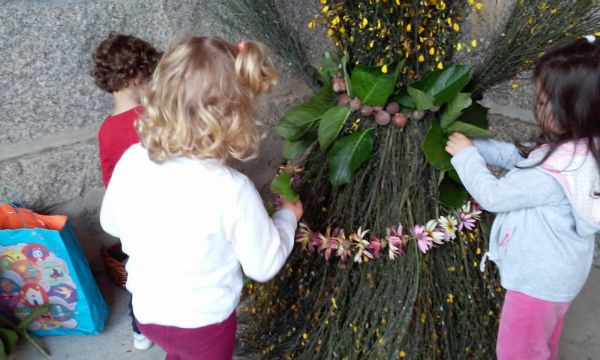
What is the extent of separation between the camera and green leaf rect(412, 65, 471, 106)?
1.23 meters

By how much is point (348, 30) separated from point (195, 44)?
1.38 ft

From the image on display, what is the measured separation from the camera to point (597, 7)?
1223 mm

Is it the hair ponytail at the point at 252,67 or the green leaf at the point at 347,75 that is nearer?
the hair ponytail at the point at 252,67

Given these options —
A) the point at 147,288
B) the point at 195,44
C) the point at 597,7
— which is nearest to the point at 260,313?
the point at 147,288

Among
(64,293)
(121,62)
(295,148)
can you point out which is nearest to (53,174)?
(64,293)

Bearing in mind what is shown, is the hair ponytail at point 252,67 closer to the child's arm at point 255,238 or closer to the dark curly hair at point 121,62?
the child's arm at point 255,238

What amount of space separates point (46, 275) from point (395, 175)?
1.03 meters

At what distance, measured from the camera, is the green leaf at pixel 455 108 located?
1.23 m

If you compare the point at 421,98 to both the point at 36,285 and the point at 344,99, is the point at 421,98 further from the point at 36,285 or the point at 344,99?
the point at 36,285

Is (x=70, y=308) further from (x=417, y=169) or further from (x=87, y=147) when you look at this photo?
(x=417, y=169)

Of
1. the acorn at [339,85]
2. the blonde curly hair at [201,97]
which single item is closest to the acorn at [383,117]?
the acorn at [339,85]

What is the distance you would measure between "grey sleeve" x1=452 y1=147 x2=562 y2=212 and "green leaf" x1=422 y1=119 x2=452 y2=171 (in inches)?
2.4

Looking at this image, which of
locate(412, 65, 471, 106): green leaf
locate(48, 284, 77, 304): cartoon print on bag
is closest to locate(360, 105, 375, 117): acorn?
locate(412, 65, 471, 106): green leaf

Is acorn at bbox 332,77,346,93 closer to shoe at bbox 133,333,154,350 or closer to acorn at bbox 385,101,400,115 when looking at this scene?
acorn at bbox 385,101,400,115
